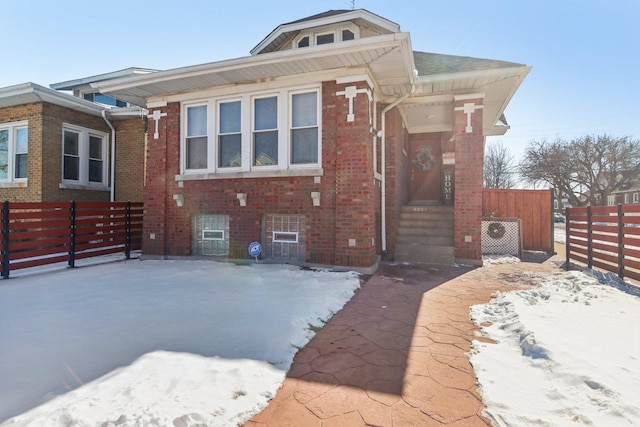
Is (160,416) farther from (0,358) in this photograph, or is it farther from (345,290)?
(345,290)

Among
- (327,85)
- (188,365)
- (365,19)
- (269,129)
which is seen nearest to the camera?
(188,365)

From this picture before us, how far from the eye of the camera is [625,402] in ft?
6.42

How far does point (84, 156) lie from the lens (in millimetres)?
10227

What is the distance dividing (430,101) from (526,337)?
6.18 meters

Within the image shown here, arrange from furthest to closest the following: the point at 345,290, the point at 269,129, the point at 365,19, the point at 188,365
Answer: the point at 365,19
the point at 269,129
the point at 345,290
the point at 188,365

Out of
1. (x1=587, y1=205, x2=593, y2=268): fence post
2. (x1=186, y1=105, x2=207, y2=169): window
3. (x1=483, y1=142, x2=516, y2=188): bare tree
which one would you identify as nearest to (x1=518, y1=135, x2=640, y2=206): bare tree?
(x1=483, y1=142, x2=516, y2=188): bare tree

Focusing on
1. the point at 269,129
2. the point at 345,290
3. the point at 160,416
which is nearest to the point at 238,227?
the point at 269,129

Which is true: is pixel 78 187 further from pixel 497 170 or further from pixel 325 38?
pixel 497 170

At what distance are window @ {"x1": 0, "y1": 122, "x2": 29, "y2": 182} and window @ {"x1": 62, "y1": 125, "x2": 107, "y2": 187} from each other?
38.7 inches

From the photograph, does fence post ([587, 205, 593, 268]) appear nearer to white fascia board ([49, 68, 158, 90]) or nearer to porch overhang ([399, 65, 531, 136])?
porch overhang ([399, 65, 531, 136])

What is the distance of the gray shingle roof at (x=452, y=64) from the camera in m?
6.74

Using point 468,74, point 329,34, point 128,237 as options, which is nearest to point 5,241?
point 128,237

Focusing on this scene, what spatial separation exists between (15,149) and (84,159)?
1.74 metres

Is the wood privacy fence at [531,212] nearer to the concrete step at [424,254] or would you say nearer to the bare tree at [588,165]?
the concrete step at [424,254]
